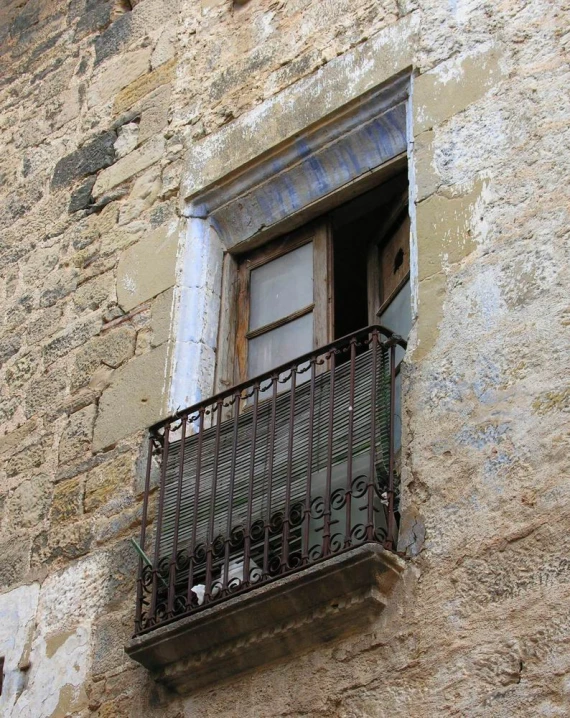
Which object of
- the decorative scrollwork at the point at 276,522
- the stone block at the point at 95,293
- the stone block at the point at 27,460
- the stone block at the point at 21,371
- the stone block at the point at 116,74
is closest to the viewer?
the decorative scrollwork at the point at 276,522

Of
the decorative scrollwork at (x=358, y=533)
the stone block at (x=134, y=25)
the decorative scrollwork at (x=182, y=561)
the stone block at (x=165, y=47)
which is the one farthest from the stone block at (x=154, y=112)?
the decorative scrollwork at (x=358, y=533)

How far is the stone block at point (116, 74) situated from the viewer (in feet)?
23.0

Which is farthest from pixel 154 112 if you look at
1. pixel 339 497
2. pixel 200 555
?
pixel 339 497

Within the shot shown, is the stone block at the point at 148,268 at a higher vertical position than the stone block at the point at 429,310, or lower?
higher

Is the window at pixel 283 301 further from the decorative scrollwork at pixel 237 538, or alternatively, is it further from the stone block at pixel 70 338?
the decorative scrollwork at pixel 237 538

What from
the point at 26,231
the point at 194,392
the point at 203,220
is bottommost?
the point at 194,392

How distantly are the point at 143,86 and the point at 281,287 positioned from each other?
4.94 feet

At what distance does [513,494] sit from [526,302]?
2.24 ft

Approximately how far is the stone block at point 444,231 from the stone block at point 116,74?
232cm

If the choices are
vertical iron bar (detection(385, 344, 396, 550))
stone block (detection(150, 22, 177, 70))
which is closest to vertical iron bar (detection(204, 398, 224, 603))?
vertical iron bar (detection(385, 344, 396, 550))

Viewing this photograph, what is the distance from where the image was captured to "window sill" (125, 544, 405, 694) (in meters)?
4.40

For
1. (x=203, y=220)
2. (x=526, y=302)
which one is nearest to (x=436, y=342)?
(x=526, y=302)

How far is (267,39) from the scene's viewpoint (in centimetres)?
637

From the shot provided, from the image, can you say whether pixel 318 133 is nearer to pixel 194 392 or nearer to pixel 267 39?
pixel 267 39
